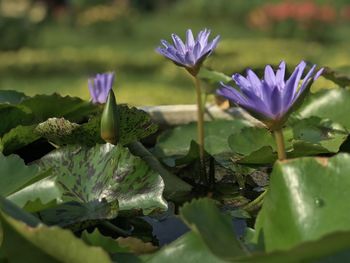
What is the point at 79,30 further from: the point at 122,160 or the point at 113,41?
the point at 122,160

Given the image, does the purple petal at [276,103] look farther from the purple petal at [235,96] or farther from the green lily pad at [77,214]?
the green lily pad at [77,214]

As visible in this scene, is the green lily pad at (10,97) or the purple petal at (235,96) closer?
the purple petal at (235,96)

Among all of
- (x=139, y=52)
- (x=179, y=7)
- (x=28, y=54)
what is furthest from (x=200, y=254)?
(x=179, y=7)

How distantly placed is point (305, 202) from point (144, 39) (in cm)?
935

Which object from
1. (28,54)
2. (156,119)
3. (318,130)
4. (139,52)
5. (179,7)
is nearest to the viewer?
(318,130)

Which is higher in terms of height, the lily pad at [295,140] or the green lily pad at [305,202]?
the green lily pad at [305,202]

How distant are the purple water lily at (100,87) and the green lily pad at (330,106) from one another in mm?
281

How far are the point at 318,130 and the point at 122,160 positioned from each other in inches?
11.4

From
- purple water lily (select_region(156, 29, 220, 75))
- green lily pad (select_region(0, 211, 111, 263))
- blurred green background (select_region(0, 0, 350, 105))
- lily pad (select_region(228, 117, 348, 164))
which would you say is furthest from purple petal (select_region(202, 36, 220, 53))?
blurred green background (select_region(0, 0, 350, 105))

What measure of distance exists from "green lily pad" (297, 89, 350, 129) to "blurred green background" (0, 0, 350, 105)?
8.94 ft

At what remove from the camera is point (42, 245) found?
1.72ft

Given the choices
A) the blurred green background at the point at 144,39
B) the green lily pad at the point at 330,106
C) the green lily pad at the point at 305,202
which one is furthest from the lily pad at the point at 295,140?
the blurred green background at the point at 144,39

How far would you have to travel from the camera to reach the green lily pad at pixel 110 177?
716mm

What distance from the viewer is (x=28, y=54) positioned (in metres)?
7.89
